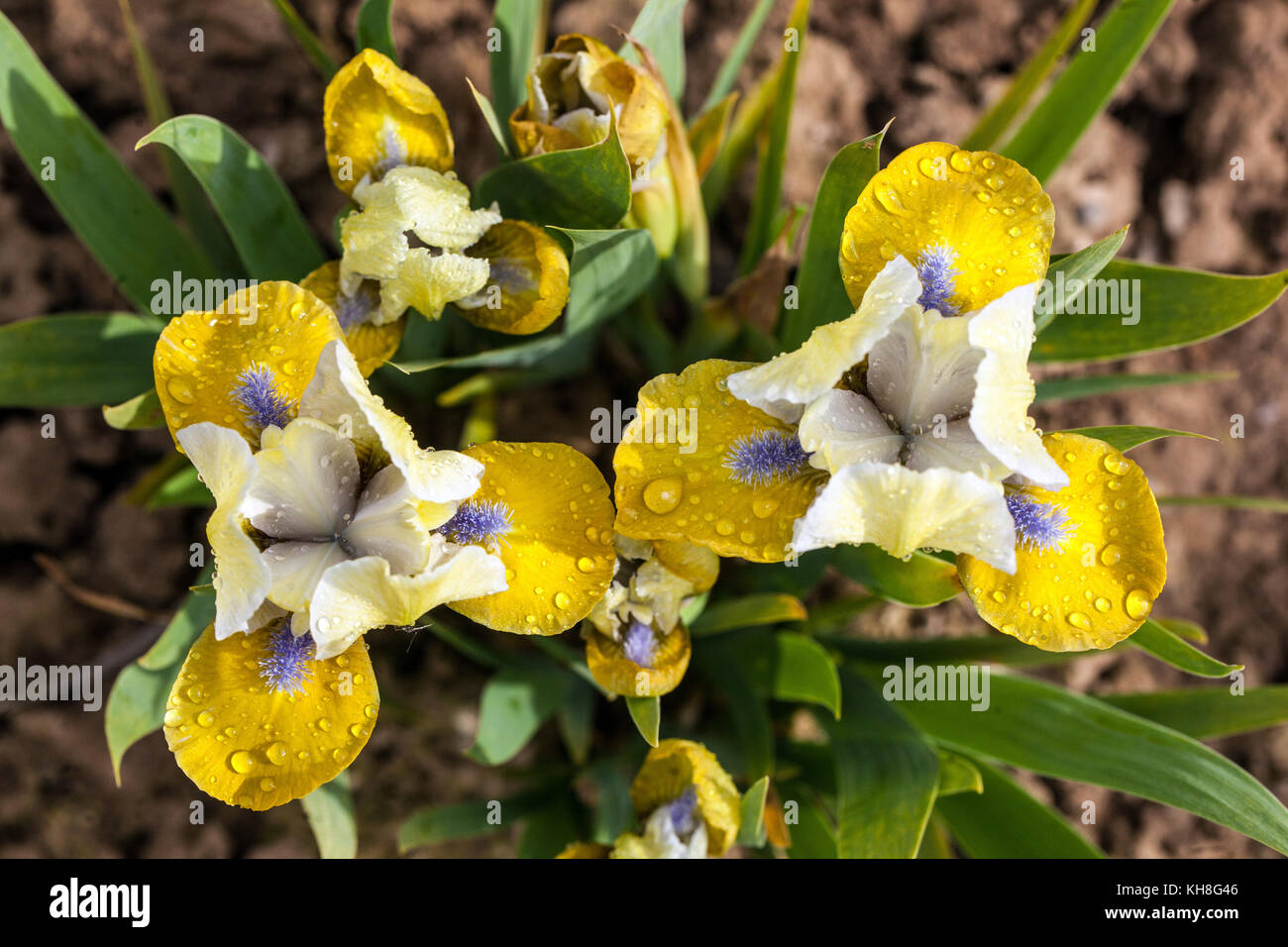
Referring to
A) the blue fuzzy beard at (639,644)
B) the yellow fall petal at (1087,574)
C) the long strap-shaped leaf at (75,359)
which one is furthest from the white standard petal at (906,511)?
the long strap-shaped leaf at (75,359)

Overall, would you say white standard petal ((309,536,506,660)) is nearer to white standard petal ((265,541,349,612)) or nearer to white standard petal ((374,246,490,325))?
white standard petal ((265,541,349,612))

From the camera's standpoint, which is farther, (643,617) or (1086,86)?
(1086,86)

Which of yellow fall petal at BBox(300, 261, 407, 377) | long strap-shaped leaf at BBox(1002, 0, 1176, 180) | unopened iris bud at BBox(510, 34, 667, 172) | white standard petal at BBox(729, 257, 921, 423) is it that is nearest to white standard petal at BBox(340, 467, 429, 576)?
yellow fall petal at BBox(300, 261, 407, 377)

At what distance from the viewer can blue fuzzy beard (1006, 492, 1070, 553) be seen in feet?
4.06

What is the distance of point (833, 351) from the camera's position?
1.15 meters

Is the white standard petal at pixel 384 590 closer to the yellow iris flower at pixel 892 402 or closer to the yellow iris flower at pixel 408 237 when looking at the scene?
the yellow iris flower at pixel 892 402

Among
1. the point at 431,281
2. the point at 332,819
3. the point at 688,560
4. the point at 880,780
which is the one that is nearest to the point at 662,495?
the point at 688,560

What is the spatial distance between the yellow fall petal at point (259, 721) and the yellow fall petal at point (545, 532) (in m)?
0.21

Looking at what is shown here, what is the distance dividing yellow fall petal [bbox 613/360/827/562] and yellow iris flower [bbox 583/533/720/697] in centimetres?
13

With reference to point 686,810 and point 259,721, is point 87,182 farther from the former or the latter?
point 686,810

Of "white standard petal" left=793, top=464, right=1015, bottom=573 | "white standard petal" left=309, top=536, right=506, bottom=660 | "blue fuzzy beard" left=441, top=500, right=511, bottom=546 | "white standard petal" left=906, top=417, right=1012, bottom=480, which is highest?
"white standard petal" left=906, top=417, right=1012, bottom=480

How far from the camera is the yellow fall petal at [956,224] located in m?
1.28

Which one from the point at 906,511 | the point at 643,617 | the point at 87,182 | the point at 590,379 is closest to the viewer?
the point at 906,511

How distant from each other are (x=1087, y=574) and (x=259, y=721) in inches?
46.6
